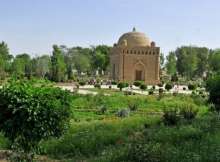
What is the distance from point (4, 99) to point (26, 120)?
1.97 feet

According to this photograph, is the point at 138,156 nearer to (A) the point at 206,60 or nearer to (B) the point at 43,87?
(B) the point at 43,87

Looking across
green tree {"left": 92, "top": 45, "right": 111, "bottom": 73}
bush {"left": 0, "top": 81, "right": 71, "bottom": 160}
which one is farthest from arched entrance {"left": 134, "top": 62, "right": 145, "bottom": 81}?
bush {"left": 0, "top": 81, "right": 71, "bottom": 160}

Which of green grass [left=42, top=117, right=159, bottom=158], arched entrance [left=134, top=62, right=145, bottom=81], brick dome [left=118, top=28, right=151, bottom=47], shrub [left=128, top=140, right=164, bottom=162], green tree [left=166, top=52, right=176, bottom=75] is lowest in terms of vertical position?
green grass [left=42, top=117, right=159, bottom=158]

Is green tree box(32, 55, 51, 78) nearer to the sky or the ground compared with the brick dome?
nearer to the ground

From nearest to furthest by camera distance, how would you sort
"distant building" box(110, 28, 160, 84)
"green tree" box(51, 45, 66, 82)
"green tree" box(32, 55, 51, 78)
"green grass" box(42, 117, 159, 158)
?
"green grass" box(42, 117, 159, 158)
"green tree" box(51, 45, 66, 82)
"distant building" box(110, 28, 160, 84)
"green tree" box(32, 55, 51, 78)

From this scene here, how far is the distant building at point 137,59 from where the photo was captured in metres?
65.7

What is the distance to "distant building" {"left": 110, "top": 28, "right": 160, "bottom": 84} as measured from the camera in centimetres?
6569

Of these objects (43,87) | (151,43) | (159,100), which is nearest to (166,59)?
(151,43)

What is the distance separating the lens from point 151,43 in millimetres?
67062

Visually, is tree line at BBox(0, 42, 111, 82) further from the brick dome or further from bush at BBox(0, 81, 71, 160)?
bush at BBox(0, 81, 71, 160)

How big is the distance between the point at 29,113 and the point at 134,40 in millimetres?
58554

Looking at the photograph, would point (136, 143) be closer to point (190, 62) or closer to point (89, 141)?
point (89, 141)

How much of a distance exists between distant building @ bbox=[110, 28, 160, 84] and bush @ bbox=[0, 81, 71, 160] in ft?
186

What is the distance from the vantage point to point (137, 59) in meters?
66.2
